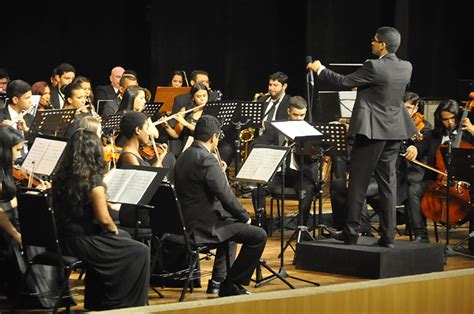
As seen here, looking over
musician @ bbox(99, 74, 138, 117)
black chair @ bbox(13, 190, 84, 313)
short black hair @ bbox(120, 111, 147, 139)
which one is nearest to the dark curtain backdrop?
musician @ bbox(99, 74, 138, 117)

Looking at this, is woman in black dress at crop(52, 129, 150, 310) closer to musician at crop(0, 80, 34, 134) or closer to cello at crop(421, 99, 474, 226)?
musician at crop(0, 80, 34, 134)

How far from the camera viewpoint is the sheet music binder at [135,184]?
6090 mm

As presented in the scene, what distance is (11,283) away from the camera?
21.1ft

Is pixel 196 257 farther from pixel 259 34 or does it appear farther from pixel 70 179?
pixel 259 34

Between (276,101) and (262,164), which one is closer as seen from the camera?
(262,164)

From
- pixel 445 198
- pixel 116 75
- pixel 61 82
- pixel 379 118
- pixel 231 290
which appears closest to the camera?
pixel 231 290

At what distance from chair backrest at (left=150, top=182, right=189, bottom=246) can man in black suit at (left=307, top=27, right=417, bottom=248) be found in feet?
4.60

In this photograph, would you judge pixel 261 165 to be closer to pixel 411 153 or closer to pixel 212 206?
pixel 212 206

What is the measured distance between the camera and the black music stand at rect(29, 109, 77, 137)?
7.80 meters

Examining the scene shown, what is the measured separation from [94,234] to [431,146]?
394 cm

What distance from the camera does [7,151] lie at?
6.38 m

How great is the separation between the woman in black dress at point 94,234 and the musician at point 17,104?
83.1 inches

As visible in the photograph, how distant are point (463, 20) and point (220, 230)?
8.41m

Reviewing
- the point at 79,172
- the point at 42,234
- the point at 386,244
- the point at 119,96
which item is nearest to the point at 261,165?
the point at 386,244
